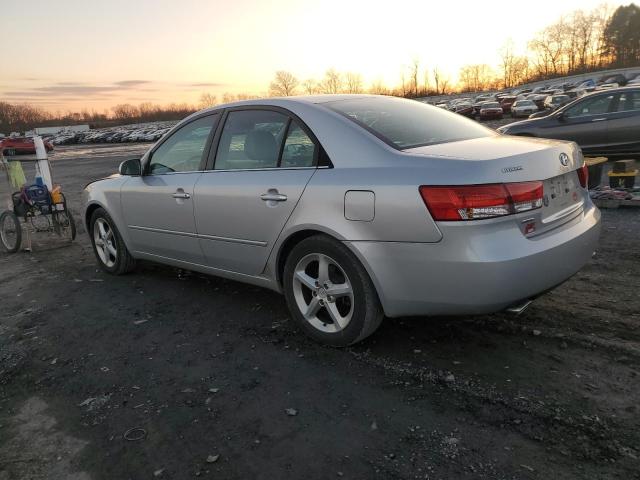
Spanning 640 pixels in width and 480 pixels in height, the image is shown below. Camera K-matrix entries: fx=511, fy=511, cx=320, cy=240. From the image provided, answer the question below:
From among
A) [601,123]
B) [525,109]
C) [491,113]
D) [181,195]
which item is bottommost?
[491,113]

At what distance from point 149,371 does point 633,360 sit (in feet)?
9.86

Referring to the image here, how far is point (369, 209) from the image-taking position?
9.89 ft

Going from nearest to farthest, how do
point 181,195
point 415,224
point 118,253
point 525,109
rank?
point 415,224
point 181,195
point 118,253
point 525,109

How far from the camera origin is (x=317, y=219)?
326 cm

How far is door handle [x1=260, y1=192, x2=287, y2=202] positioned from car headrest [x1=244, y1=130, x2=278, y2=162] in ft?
1.01

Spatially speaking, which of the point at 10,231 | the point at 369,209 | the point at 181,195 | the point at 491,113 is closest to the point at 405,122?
the point at 369,209

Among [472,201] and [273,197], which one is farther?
[273,197]

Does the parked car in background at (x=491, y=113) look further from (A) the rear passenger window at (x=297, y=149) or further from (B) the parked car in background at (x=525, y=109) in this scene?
(A) the rear passenger window at (x=297, y=149)

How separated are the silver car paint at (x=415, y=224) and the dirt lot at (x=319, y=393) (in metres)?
0.49

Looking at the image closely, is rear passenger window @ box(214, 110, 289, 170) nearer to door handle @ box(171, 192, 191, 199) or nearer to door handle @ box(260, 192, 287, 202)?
door handle @ box(260, 192, 287, 202)

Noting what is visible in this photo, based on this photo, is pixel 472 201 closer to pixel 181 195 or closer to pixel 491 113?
pixel 181 195

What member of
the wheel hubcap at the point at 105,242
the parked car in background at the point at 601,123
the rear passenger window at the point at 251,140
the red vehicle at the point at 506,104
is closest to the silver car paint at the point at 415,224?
the rear passenger window at the point at 251,140

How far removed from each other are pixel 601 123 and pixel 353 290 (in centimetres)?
976

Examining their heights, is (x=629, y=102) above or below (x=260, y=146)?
below
